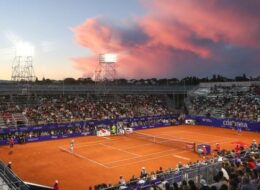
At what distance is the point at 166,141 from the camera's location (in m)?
43.7

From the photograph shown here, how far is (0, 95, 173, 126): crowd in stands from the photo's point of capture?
5388cm

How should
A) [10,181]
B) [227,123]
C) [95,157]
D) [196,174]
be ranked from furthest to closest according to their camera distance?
[227,123] < [95,157] < [196,174] < [10,181]

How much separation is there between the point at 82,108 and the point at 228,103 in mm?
32363

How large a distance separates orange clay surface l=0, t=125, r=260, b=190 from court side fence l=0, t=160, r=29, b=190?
686cm

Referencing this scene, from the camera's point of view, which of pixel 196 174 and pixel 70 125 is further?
pixel 70 125

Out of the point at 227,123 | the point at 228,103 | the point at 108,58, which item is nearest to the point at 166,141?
the point at 227,123

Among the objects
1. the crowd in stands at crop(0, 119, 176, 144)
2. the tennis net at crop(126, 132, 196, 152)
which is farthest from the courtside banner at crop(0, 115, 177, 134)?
the tennis net at crop(126, 132, 196, 152)

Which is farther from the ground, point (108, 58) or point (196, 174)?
point (108, 58)

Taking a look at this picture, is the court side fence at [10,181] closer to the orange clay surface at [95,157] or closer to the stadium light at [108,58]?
the orange clay surface at [95,157]

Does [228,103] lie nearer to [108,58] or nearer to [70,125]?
[108,58]

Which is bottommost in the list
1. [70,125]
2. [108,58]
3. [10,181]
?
[70,125]

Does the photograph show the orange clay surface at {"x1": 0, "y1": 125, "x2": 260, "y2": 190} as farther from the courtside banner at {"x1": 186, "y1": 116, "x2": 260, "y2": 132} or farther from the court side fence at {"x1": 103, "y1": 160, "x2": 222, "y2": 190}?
the court side fence at {"x1": 103, "y1": 160, "x2": 222, "y2": 190}

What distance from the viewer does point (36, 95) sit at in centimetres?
6391

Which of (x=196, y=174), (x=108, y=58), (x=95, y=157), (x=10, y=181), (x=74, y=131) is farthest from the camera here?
(x=108, y=58)
